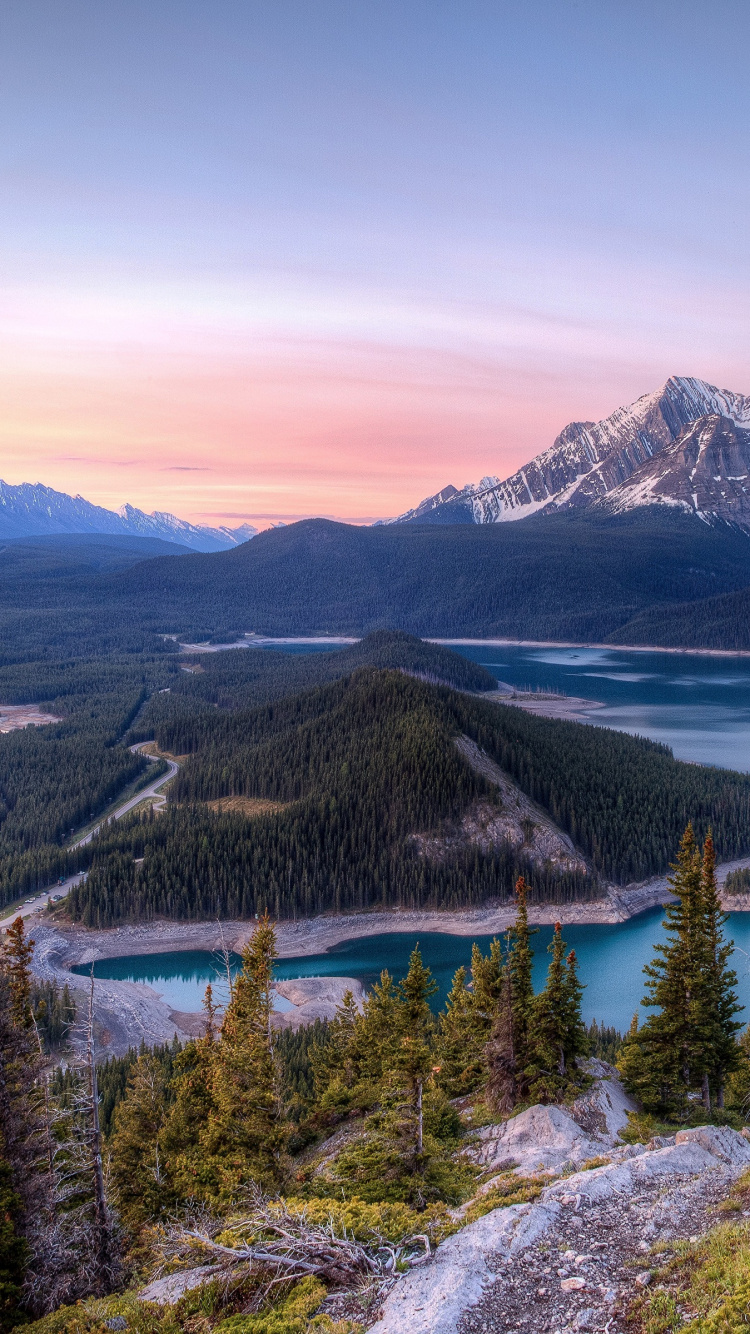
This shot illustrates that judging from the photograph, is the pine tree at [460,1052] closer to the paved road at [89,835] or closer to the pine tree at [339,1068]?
the pine tree at [339,1068]

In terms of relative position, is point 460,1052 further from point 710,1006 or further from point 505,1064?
point 710,1006

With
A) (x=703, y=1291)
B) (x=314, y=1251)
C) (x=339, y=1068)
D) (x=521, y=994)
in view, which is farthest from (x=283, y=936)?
(x=703, y=1291)

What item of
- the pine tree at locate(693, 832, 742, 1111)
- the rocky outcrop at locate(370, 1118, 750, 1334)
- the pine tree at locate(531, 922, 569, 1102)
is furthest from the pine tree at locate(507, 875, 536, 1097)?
the rocky outcrop at locate(370, 1118, 750, 1334)

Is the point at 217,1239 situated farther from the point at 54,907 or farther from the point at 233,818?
the point at 233,818

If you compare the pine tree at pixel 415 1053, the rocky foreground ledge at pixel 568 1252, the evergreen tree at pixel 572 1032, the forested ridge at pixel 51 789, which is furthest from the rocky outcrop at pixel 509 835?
the rocky foreground ledge at pixel 568 1252

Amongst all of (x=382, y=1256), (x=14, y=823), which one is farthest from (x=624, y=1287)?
(x=14, y=823)

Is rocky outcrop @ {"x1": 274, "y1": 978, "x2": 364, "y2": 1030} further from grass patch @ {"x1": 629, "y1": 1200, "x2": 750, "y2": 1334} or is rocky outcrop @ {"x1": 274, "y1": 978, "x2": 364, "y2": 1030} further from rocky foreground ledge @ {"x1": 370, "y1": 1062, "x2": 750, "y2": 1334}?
grass patch @ {"x1": 629, "y1": 1200, "x2": 750, "y2": 1334}
